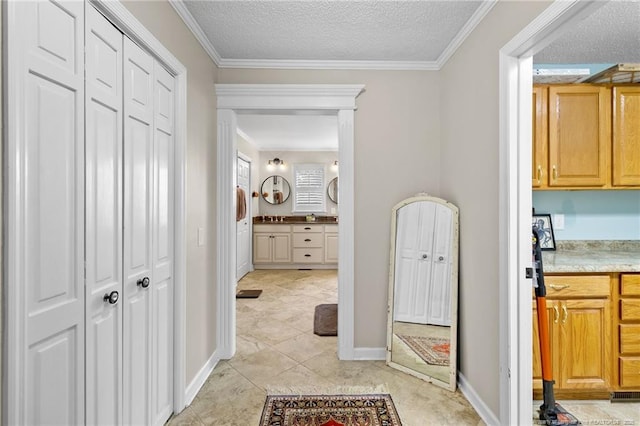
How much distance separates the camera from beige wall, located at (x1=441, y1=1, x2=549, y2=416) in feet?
6.02

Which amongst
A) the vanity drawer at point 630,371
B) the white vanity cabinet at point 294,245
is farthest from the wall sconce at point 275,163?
the vanity drawer at point 630,371

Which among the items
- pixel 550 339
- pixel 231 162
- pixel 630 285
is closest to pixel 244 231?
pixel 231 162

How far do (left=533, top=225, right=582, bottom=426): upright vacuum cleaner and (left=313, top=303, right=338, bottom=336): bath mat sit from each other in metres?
1.78

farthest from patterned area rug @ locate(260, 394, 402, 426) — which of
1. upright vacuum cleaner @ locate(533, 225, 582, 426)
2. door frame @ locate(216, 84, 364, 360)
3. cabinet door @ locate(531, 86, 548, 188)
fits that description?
cabinet door @ locate(531, 86, 548, 188)

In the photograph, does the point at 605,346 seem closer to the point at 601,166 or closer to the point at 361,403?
the point at 601,166

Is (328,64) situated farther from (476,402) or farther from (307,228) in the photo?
(307,228)

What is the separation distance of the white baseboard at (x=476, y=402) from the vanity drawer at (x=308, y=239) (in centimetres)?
432

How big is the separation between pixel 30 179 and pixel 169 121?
1.02 meters

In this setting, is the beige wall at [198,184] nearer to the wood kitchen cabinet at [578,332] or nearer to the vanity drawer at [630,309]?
the wood kitchen cabinet at [578,332]

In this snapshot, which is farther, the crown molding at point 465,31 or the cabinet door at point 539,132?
the cabinet door at point 539,132

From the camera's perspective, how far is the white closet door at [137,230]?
1.51m

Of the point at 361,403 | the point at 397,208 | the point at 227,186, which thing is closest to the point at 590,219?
the point at 397,208

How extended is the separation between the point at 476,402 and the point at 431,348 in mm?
442

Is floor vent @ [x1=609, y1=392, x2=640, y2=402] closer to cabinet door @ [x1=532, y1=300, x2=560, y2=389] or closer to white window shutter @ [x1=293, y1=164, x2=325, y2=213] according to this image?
cabinet door @ [x1=532, y1=300, x2=560, y2=389]
